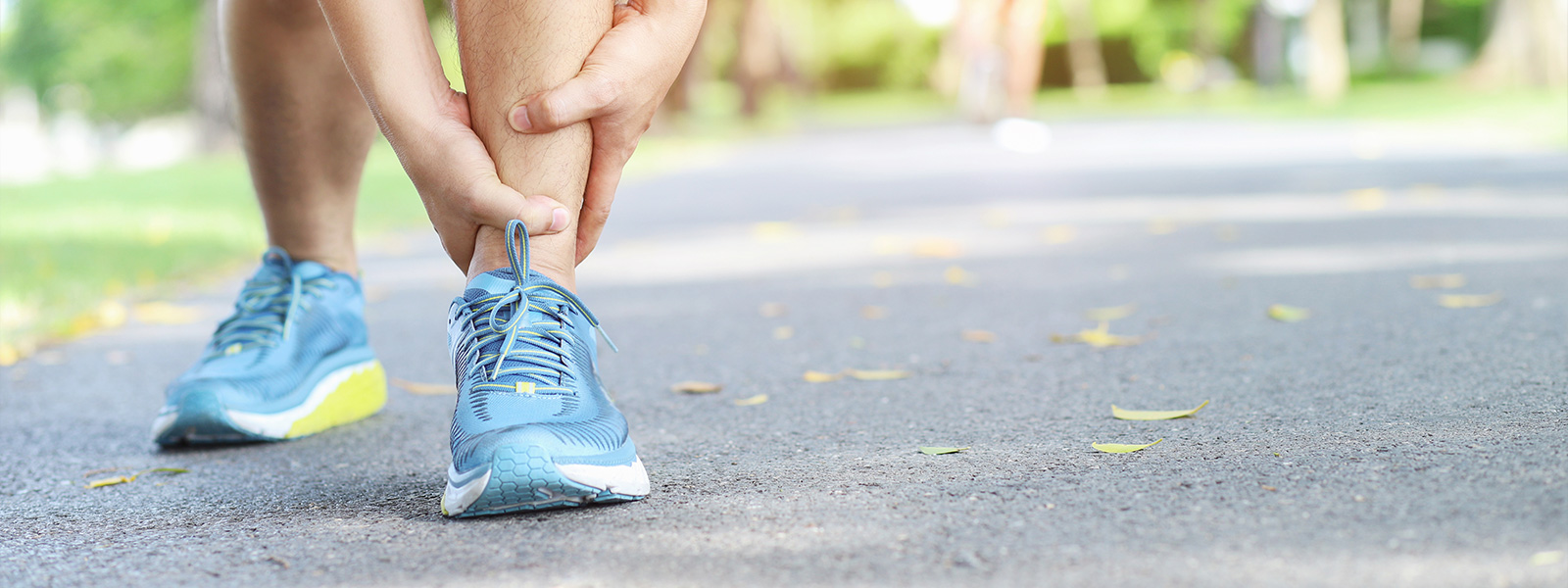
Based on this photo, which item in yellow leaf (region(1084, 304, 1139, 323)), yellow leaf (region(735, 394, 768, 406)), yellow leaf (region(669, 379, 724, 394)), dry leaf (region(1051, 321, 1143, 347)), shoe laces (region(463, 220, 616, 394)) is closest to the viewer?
shoe laces (region(463, 220, 616, 394))

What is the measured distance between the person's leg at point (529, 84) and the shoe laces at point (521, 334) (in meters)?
0.04

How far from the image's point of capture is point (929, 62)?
157 feet

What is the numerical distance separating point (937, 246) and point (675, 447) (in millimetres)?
3392

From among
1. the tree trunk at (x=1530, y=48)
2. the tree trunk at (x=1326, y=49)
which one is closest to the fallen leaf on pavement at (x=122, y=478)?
the tree trunk at (x=1530, y=48)

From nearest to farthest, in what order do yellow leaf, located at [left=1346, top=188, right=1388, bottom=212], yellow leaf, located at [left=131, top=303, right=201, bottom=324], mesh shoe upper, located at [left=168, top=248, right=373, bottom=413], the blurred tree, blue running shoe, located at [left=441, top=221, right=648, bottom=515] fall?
1. blue running shoe, located at [left=441, top=221, right=648, bottom=515]
2. mesh shoe upper, located at [left=168, top=248, right=373, bottom=413]
3. yellow leaf, located at [left=131, top=303, right=201, bottom=324]
4. yellow leaf, located at [left=1346, top=188, right=1388, bottom=212]
5. the blurred tree

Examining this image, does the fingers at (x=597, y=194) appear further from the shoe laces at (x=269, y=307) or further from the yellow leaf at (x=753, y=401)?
the shoe laces at (x=269, y=307)

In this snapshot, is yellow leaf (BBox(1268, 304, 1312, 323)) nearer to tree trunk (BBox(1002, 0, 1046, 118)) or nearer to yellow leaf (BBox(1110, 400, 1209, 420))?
yellow leaf (BBox(1110, 400, 1209, 420))

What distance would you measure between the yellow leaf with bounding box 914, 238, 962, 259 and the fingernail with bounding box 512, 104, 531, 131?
3362 mm

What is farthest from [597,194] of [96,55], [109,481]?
[96,55]

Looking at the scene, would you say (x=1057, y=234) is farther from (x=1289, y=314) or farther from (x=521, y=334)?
(x=521, y=334)

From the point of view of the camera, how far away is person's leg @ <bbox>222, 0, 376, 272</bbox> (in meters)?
2.38

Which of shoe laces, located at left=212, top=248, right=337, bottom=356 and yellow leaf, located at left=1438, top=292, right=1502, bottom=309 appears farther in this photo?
yellow leaf, located at left=1438, top=292, right=1502, bottom=309

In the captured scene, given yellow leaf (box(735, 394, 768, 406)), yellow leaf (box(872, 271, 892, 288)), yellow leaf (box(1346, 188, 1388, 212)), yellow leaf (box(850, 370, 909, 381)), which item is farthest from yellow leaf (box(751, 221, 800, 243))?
yellow leaf (box(735, 394, 768, 406))

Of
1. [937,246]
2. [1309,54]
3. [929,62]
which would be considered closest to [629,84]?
[937,246]
